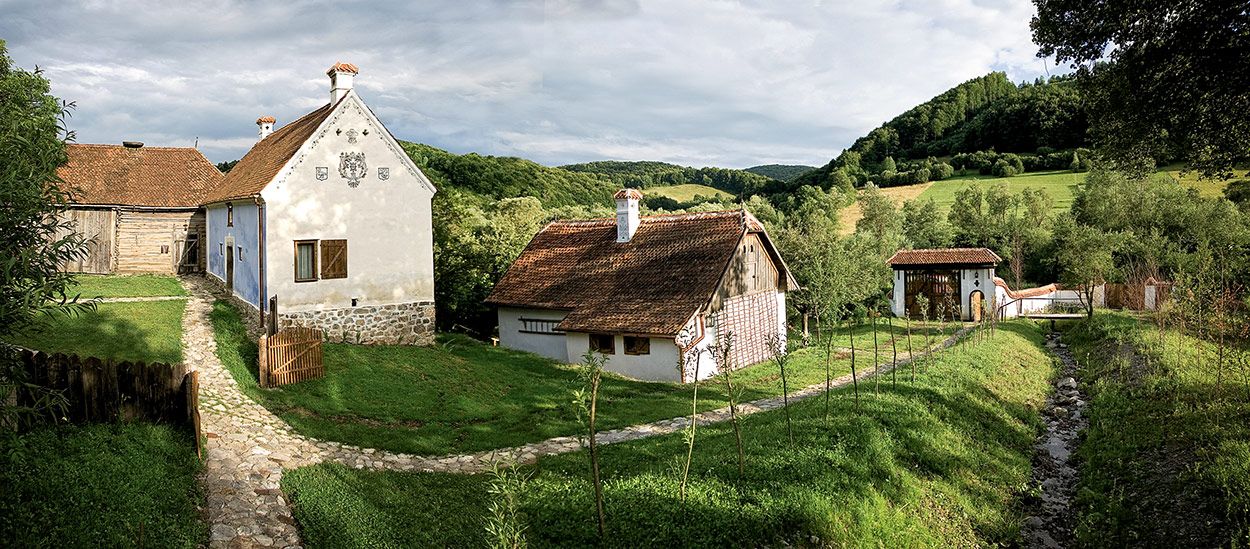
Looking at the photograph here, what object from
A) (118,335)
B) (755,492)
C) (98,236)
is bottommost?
(755,492)

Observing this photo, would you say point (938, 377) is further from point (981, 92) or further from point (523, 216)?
point (981, 92)

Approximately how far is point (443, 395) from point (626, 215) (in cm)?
1305

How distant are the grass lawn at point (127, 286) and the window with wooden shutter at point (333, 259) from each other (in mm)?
6024

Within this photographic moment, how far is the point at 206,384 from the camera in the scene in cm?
1418

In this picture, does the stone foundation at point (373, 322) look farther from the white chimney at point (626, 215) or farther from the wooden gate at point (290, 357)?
the white chimney at point (626, 215)

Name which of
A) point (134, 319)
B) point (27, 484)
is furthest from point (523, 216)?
point (27, 484)

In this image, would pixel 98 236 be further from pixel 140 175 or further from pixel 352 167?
pixel 352 167

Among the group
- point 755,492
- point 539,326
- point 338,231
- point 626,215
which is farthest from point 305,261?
point 755,492

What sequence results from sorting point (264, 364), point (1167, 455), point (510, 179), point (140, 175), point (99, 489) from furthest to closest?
point (510, 179) < point (140, 175) < point (264, 364) < point (1167, 455) < point (99, 489)

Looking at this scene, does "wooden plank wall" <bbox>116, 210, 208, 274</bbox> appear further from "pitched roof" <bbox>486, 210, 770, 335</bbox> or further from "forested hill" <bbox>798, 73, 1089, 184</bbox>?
"forested hill" <bbox>798, 73, 1089, 184</bbox>

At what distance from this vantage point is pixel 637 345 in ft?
75.0

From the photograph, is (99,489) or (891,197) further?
(891,197)

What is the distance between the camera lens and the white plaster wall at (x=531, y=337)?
84.8ft

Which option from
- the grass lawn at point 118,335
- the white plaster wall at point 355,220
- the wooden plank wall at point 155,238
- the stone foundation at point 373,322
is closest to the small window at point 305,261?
the white plaster wall at point 355,220
